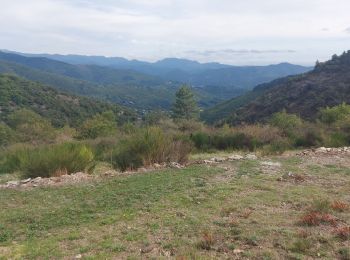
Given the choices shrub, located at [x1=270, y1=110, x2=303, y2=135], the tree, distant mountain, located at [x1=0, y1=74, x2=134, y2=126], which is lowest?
distant mountain, located at [x1=0, y1=74, x2=134, y2=126]

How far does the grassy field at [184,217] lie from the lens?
5.49 m

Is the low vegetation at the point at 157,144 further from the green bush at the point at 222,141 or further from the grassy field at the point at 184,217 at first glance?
the grassy field at the point at 184,217

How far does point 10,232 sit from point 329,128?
18050 mm

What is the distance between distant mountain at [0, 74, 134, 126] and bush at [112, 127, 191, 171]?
63.4 m

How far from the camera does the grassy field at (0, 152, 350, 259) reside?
5.49m

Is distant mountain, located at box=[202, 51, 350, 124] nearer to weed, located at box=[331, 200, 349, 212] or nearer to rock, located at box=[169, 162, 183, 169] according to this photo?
rock, located at box=[169, 162, 183, 169]

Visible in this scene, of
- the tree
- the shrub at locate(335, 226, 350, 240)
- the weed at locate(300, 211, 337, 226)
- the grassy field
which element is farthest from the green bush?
the tree

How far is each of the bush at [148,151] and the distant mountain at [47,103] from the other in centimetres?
6337

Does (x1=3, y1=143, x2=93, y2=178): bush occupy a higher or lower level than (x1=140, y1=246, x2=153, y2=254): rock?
lower

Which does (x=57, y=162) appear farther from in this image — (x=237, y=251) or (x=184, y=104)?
(x=184, y=104)

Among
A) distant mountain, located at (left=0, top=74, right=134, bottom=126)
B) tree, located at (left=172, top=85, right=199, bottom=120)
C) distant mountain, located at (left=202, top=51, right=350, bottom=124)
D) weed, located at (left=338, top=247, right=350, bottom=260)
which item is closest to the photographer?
weed, located at (left=338, top=247, right=350, bottom=260)

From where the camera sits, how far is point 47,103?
88375 millimetres

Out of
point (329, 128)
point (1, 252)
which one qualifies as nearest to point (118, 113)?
point (329, 128)

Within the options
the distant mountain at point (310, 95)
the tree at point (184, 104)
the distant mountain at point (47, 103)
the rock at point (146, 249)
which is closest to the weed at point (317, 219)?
the rock at point (146, 249)
